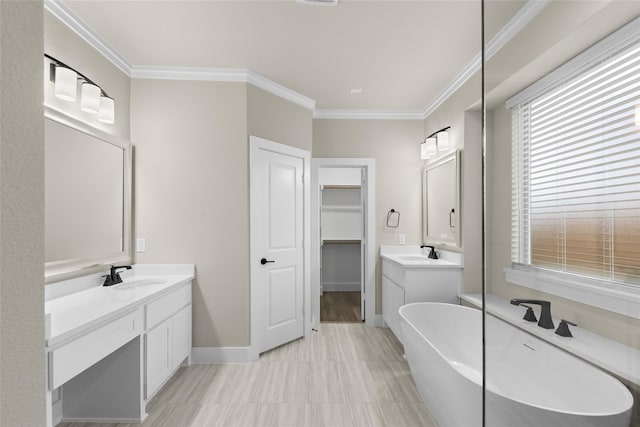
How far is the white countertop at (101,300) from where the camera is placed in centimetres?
148

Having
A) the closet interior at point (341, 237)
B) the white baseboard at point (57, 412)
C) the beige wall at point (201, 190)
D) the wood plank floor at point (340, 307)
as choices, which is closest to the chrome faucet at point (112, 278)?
the beige wall at point (201, 190)

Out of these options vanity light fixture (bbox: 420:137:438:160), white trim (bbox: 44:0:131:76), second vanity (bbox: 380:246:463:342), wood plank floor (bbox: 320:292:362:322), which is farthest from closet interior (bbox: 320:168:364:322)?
Result: white trim (bbox: 44:0:131:76)

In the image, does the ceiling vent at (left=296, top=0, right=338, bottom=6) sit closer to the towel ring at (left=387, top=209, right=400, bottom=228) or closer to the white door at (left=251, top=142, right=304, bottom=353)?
the white door at (left=251, top=142, right=304, bottom=353)

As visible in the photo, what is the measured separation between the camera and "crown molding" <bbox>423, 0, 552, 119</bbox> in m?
0.44

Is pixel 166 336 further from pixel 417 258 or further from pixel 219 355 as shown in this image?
pixel 417 258

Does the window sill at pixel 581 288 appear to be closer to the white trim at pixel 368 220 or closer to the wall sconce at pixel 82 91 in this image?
the wall sconce at pixel 82 91

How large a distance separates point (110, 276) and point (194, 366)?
105cm

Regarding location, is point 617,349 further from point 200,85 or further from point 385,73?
point 200,85

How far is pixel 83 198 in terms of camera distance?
2.19 metres

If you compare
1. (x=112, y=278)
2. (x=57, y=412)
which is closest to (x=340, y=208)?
(x=112, y=278)

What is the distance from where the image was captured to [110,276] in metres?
2.39

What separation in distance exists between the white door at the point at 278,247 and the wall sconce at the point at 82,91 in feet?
3.84

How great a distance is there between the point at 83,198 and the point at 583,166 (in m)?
2.65

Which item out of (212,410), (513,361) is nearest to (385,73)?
(513,361)
